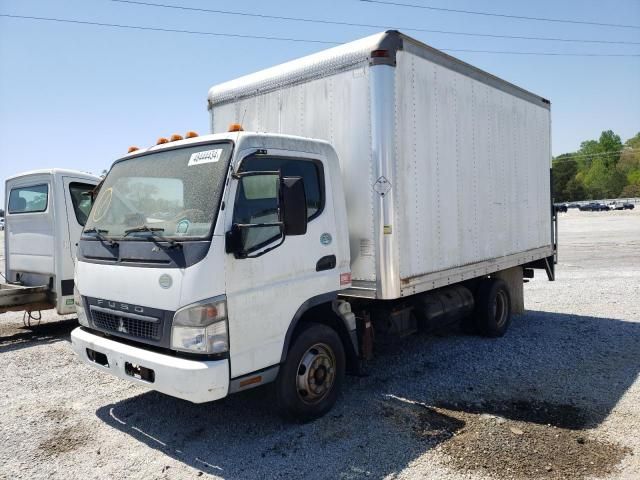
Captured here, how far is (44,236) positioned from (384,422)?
638cm

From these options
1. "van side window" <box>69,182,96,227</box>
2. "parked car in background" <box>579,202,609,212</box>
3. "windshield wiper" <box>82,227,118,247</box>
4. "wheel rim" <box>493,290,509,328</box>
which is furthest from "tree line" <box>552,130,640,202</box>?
"windshield wiper" <box>82,227,118,247</box>

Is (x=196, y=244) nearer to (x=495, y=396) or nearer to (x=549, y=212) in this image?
(x=495, y=396)

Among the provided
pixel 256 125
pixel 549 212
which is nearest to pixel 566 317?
pixel 549 212

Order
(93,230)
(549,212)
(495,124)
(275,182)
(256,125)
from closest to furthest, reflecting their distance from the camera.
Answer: (275,182), (93,230), (256,125), (495,124), (549,212)

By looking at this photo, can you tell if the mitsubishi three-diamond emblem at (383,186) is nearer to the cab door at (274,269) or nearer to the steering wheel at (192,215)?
the cab door at (274,269)

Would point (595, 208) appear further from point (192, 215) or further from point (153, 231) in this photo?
point (153, 231)

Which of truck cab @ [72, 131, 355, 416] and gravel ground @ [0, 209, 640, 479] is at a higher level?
truck cab @ [72, 131, 355, 416]

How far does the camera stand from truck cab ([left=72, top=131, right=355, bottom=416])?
3635mm

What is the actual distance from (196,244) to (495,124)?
503cm

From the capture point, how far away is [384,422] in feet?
15.0

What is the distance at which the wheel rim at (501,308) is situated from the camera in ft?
25.4

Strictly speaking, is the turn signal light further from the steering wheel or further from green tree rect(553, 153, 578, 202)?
green tree rect(553, 153, 578, 202)

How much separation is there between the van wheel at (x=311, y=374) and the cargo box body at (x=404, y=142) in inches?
27.3

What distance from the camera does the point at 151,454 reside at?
4.06 m
